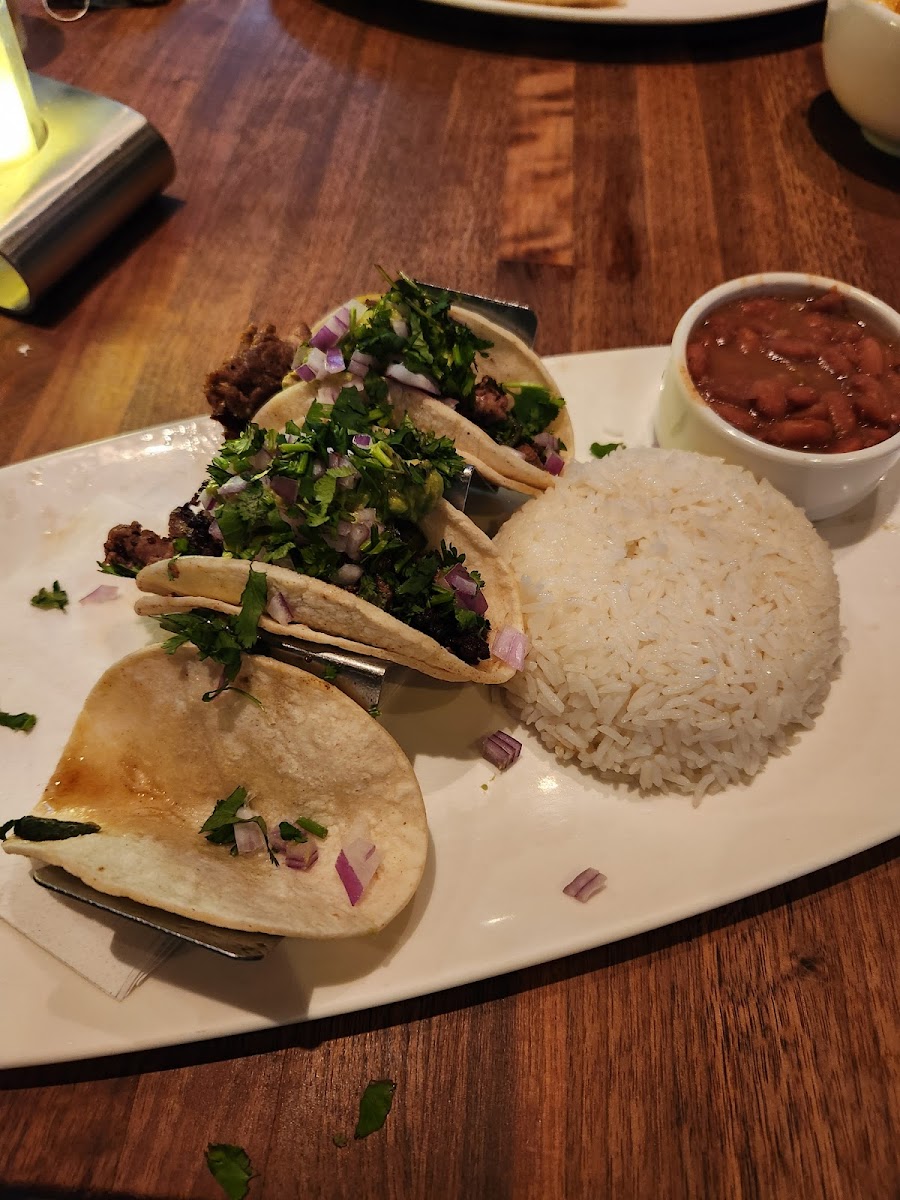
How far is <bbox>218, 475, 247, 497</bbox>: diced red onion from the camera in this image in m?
2.34

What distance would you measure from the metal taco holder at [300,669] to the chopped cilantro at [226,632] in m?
0.10

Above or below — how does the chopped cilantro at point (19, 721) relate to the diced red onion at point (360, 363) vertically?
below

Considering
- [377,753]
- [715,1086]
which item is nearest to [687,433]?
[377,753]

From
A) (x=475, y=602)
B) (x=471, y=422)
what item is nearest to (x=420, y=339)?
(x=471, y=422)

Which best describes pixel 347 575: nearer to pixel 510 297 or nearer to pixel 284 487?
pixel 284 487

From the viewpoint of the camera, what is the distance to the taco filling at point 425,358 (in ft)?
8.80

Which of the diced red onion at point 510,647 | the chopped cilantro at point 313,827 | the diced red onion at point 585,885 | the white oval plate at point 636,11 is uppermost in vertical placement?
the white oval plate at point 636,11

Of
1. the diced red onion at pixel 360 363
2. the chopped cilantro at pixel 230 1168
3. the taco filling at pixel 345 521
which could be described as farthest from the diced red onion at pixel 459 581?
the chopped cilantro at pixel 230 1168

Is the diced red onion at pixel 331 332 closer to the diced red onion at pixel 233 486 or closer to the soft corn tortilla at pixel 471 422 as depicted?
the soft corn tortilla at pixel 471 422

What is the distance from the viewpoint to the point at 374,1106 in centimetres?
198

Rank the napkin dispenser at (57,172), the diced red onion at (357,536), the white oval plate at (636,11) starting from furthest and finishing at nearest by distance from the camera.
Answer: the white oval plate at (636,11) → the napkin dispenser at (57,172) → the diced red onion at (357,536)

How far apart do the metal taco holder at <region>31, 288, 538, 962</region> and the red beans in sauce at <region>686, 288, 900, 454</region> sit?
699 mm

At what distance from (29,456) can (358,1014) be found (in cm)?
241

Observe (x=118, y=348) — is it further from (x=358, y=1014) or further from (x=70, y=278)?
(x=358, y=1014)
